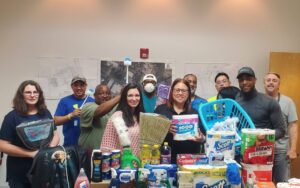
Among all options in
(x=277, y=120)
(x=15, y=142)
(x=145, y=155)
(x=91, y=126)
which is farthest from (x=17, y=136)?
(x=277, y=120)

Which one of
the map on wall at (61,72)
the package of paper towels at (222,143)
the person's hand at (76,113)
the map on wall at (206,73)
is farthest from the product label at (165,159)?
the map on wall at (206,73)

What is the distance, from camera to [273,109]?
241 centimetres

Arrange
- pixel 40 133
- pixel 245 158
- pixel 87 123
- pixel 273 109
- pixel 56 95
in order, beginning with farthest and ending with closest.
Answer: pixel 56 95
pixel 87 123
pixel 273 109
pixel 40 133
pixel 245 158

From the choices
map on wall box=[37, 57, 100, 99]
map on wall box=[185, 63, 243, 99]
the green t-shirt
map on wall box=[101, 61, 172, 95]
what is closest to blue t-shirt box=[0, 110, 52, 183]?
the green t-shirt

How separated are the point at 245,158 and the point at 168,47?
2729 millimetres

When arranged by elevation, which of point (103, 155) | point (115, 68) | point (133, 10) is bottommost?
point (103, 155)

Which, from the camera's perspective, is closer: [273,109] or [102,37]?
[273,109]

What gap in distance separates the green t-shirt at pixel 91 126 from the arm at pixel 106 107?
0.06m

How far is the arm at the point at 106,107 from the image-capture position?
248cm

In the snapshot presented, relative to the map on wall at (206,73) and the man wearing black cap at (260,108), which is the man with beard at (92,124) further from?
the map on wall at (206,73)

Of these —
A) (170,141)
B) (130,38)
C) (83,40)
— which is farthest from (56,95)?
(170,141)

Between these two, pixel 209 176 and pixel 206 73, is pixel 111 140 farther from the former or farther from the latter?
pixel 206 73

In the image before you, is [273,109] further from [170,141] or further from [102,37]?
[102,37]

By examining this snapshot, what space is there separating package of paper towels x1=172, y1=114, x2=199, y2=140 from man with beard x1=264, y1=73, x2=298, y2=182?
3.52ft
